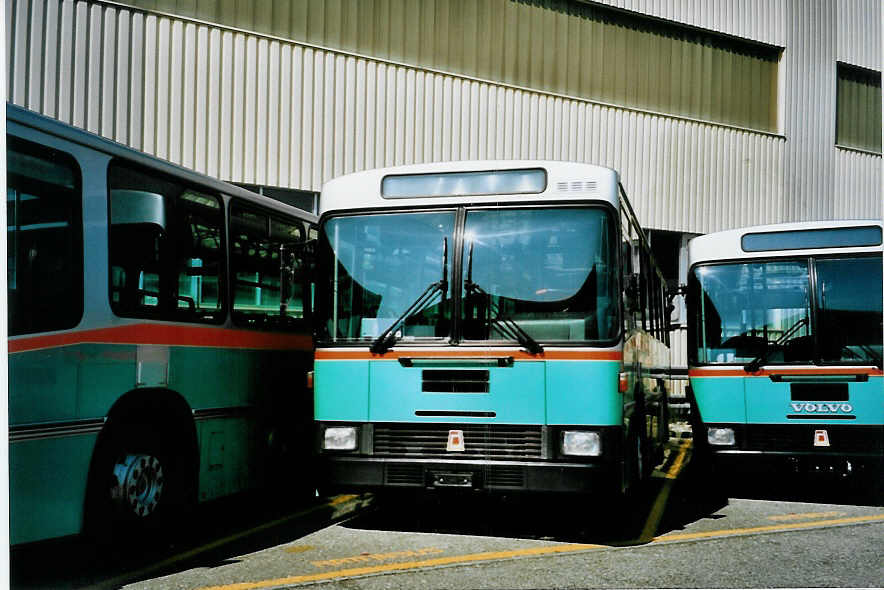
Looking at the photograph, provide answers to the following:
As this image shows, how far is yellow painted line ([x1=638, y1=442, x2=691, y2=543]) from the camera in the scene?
7.46m

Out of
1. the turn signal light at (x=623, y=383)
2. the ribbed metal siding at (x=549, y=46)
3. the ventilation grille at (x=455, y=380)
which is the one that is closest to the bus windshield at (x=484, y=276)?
the ventilation grille at (x=455, y=380)

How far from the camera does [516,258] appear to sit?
→ 6984 mm

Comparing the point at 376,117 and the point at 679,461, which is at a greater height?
the point at 376,117

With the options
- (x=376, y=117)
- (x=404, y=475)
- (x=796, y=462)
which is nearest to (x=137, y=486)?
(x=404, y=475)

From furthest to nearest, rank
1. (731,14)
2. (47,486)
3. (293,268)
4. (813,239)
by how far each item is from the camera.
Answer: (731,14), (813,239), (293,268), (47,486)

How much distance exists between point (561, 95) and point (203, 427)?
1202 cm

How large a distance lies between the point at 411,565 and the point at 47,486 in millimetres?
2415

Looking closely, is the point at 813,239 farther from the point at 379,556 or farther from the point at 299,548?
the point at 299,548

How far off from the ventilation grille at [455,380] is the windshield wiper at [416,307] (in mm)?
376

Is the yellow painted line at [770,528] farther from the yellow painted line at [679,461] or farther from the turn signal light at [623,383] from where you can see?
the yellow painted line at [679,461]

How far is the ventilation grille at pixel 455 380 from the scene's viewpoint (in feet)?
22.6

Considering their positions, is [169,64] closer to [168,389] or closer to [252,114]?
[252,114]

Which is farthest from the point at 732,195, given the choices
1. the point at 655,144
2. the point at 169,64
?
the point at 169,64

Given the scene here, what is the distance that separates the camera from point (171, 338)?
675 cm
